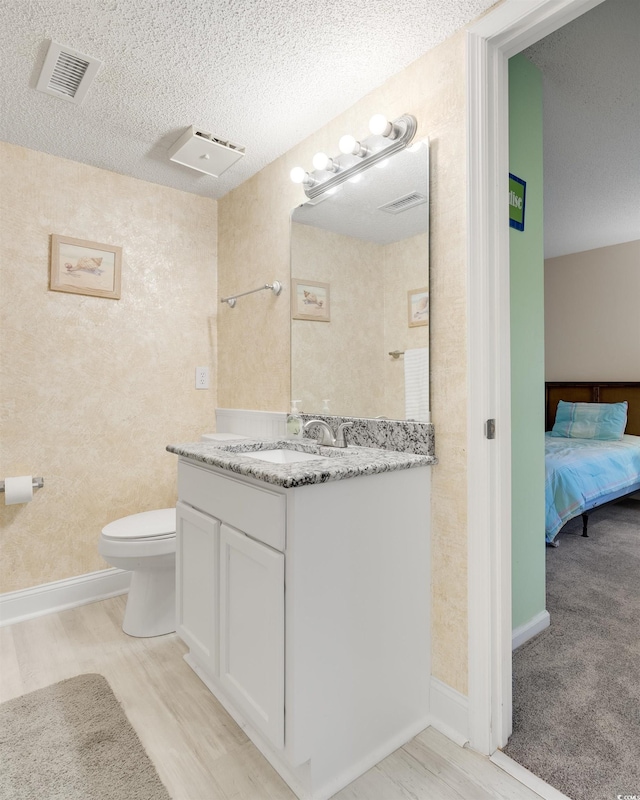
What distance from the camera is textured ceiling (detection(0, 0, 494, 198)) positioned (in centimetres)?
145

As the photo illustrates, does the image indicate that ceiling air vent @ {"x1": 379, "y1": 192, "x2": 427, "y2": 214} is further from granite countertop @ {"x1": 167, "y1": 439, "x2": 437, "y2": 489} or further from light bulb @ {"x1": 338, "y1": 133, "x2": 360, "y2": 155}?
granite countertop @ {"x1": 167, "y1": 439, "x2": 437, "y2": 489}

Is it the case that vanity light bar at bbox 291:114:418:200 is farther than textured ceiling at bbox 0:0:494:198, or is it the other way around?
vanity light bar at bbox 291:114:418:200

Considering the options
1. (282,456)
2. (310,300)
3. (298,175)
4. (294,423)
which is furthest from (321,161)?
(282,456)

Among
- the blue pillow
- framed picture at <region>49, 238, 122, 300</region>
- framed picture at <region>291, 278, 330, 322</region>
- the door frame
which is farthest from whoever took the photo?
the blue pillow

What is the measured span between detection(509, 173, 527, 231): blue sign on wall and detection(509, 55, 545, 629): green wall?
1.1 inches

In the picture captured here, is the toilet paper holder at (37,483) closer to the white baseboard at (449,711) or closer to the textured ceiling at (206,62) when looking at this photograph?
the textured ceiling at (206,62)

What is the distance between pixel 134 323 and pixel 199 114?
1134 millimetres

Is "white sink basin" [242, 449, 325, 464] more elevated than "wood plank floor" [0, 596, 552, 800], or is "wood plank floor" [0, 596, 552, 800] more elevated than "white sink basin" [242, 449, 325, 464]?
"white sink basin" [242, 449, 325, 464]

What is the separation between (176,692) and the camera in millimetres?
A: 1651

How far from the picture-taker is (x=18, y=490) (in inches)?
84.5

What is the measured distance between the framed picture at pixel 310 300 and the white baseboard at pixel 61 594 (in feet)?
5.61

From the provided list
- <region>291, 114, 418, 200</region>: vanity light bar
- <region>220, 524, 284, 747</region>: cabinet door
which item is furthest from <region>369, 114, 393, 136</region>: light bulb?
<region>220, 524, 284, 747</region>: cabinet door

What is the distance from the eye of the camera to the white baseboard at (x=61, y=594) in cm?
219

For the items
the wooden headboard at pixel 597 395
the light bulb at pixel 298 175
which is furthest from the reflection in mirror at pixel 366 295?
the wooden headboard at pixel 597 395
